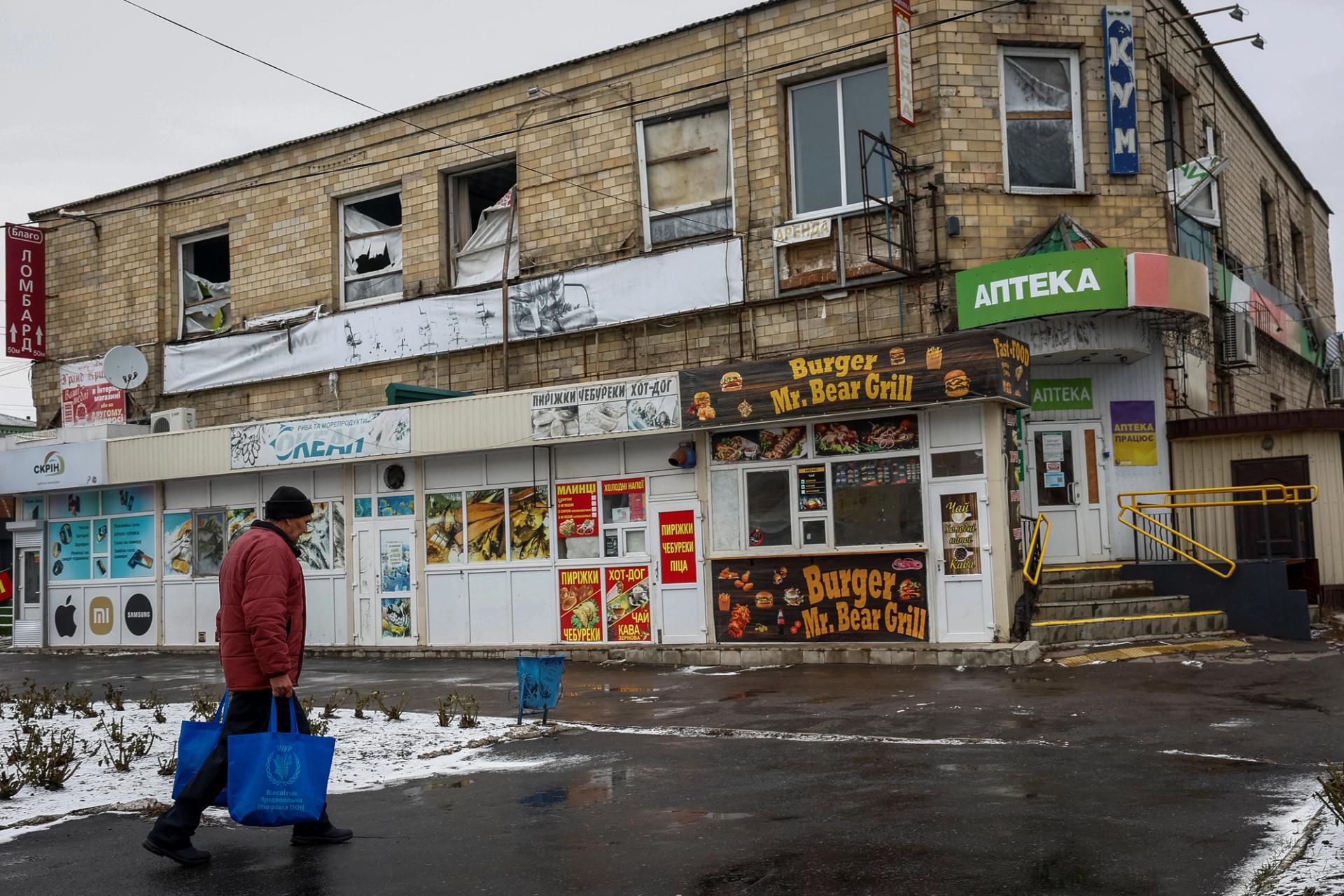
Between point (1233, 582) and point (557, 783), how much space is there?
10.8m

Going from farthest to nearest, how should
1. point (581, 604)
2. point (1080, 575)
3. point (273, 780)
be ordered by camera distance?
point (581, 604), point (1080, 575), point (273, 780)

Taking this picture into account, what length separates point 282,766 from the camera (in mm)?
6281

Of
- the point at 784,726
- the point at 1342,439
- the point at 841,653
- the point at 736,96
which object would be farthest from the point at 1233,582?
the point at 736,96

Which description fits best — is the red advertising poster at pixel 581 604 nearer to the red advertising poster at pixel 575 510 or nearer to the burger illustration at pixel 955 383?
the red advertising poster at pixel 575 510

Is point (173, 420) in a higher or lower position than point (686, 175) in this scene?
lower

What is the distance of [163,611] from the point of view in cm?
2269

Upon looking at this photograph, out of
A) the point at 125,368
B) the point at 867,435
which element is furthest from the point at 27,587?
the point at 867,435

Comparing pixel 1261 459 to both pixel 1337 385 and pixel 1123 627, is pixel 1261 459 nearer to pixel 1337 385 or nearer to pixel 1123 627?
pixel 1123 627

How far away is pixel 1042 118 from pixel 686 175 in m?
4.94

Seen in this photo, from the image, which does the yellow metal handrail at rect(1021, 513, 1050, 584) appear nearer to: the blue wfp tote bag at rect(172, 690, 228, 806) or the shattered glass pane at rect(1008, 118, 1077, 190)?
the shattered glass pane at rect(1008, 118, 1077, 190)

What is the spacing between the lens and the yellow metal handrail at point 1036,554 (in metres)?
15.8

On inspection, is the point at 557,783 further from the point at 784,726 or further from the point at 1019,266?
the point at 1019,266

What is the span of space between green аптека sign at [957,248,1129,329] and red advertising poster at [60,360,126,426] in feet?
54.0

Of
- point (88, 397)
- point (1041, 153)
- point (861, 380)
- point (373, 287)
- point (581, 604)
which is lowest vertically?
point (581, 604)
